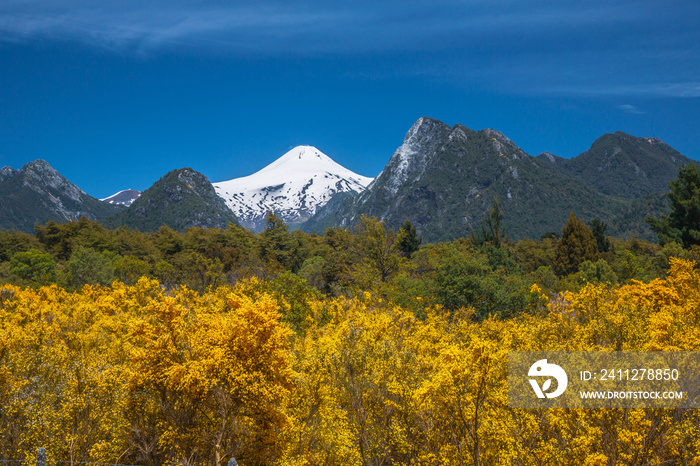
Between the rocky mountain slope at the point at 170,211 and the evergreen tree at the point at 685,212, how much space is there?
16061cm

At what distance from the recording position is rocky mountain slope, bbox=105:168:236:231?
179m

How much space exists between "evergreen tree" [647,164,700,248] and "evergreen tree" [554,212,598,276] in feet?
36.4

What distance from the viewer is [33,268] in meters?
43.9

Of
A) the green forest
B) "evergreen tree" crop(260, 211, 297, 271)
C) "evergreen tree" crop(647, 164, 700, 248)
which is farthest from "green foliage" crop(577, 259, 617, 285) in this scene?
"evergreen tree" crop(260, 211, 297, 271)

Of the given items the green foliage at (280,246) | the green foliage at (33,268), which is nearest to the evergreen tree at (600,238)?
the green foliage at (280,246)

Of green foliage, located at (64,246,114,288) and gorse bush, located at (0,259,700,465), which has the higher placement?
green foliage, located at (64,246,114,288)

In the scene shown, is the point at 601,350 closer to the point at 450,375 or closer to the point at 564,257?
the point at 450,375

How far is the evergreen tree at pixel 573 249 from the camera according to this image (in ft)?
173

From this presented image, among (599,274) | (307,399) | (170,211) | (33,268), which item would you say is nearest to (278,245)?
(33,268)

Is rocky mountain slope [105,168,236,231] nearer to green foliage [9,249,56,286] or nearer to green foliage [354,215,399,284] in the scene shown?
green foliage [9,249,56,286]

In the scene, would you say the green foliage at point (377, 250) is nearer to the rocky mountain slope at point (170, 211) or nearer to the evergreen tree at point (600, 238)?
the evergreen tree at point (600, 238)

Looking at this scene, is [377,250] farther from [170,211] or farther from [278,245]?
[170,211]

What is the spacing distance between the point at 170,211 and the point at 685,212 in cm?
18378

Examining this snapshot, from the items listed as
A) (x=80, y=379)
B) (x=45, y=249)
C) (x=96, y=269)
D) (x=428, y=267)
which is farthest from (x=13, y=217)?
(x=80, y=379)
